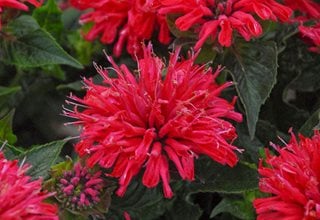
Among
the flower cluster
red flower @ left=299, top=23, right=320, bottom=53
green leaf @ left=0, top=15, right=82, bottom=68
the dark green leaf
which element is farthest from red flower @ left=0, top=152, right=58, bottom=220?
the dark green leaf

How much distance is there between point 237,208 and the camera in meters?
0.88

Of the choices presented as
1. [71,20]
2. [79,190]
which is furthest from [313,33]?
[71,20]

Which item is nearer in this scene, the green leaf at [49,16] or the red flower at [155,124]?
the red flower at [155,124]

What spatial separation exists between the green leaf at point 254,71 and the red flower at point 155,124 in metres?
0.04

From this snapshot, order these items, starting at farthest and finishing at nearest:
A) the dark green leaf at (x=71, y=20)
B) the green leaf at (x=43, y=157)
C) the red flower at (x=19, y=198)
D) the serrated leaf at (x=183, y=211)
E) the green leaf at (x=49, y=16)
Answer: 1. the dark green leaf at (x=71, y=20)
2. the green leaf at (x=49, y=16)
3. the serrated leaf at (x=183, y=211)
4. the green leaf at (x=43, y=157)
5. the red flower at (x=19, y=198)

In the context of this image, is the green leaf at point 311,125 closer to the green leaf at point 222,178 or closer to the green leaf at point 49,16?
the green leaf at point 222,178

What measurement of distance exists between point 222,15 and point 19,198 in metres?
0.34

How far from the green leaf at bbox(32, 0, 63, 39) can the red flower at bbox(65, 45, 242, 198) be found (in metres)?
0.30

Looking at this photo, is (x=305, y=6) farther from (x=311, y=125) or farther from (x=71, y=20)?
(x=71, y=20)

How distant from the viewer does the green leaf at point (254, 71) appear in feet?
2.88

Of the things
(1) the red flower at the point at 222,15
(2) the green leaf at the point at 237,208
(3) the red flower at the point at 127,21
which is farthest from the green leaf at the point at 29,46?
(2) the green leaf at the point at 237,208

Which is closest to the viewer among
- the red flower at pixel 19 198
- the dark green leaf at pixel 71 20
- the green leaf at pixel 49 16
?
the red flower at pixel 19 198

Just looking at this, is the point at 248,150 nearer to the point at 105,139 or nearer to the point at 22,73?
the point at 105,139

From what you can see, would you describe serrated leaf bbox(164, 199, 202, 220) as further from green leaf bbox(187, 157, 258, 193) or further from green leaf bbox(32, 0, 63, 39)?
green leaf bbox(32, 0, 63, 39)
